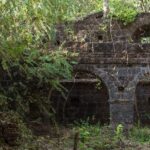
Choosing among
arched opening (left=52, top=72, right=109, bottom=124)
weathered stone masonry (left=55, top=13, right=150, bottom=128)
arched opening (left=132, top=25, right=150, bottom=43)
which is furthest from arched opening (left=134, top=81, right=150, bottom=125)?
weathered stone masonry (left=55, top=13, right=150, bottom=128)

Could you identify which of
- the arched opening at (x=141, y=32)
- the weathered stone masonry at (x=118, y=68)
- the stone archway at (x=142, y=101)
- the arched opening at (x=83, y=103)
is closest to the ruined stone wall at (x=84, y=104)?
the arched opening at (x=83, y=103)

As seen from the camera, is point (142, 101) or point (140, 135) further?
point (142, 101)

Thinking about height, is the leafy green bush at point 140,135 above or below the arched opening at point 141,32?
below

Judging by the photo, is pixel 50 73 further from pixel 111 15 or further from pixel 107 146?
pixel 111 15

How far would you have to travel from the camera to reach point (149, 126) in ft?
56.3

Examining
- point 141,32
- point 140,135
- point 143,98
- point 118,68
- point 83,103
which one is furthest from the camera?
point 141,32

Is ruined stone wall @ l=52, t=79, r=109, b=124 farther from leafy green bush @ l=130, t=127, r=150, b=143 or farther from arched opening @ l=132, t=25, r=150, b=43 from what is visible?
leafy green bush @ l=130, t=127, r=150, b=143

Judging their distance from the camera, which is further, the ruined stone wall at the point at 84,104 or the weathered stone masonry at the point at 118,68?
the ruined stone wall at the point at 84,104

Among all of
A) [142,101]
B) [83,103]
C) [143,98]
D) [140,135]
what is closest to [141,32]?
[143,98]

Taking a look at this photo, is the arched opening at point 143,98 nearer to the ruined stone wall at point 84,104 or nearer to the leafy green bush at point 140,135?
the ruined stone wall at point 84,104

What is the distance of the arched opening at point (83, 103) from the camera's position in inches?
706

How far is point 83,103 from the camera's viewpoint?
59.4ft

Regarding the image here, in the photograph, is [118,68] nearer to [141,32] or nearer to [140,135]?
[140,135]

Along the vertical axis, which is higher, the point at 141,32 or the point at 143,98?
the point at 141,32
